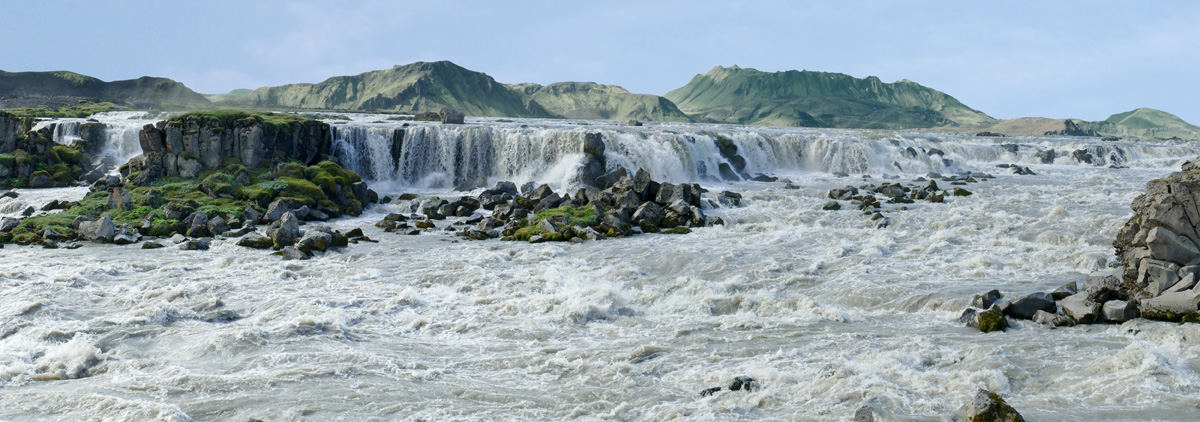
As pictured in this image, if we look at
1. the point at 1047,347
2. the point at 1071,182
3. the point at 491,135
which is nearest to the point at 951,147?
the point at 1071,182

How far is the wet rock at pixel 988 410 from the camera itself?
9.49 m

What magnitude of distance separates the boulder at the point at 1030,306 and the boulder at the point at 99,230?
27.5 metres

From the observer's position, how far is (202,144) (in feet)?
118

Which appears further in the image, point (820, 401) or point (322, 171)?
point (322, 171)

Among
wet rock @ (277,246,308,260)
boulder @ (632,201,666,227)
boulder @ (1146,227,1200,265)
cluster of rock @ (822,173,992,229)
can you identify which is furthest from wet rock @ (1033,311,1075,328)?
wet rock @ (277,246,308,260)

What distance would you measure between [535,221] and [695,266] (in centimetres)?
910

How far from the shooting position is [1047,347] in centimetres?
1293

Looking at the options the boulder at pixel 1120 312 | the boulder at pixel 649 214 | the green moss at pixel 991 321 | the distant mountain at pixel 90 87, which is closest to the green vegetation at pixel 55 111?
the boulder at pixel 649 214

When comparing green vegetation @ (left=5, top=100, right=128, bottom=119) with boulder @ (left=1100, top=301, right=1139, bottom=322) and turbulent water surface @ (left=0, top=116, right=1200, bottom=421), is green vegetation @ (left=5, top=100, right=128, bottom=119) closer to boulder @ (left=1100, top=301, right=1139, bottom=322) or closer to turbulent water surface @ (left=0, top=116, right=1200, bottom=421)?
turbulent water surface @ (left=0, top=116, right=1200, bottom=421)

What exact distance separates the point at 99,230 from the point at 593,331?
20.2 metres

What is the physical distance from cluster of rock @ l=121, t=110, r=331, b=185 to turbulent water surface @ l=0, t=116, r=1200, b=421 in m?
11.9

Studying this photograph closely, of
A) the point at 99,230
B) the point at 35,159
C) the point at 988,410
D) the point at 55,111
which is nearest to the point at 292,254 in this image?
the point at 99,230

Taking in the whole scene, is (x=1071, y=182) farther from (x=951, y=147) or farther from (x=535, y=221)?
(x=535, y=221)

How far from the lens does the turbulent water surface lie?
10.9 metres
